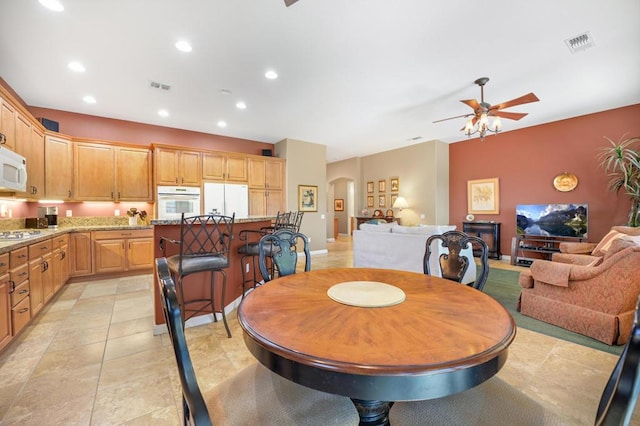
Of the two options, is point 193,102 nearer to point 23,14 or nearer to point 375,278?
point 23,14

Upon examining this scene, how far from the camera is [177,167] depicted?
5.19 m

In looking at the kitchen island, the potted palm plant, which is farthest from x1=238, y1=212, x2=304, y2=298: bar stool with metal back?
the potted palm plant

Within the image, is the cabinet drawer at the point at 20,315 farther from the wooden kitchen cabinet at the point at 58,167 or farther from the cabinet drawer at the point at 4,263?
the wooden kitchen cabinet at the point at 58,167

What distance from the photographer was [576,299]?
2.56m

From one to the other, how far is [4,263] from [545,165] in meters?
8.11

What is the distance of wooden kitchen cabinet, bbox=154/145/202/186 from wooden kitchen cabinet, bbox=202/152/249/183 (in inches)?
5.9

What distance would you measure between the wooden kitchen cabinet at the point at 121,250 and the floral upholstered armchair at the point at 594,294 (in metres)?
5.76

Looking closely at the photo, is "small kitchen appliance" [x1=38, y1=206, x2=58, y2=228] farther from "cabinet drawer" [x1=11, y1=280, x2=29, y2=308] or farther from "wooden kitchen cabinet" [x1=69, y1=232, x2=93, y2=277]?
"cabinet drawer" [x1=11, y1=280, x2=29, y2=308]

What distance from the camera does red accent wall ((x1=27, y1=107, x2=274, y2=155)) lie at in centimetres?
465

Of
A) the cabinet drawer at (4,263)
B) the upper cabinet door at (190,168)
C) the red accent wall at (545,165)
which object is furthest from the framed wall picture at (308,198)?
the cabinet drawer at (4,263)

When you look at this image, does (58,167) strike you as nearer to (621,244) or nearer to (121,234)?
(121,234)

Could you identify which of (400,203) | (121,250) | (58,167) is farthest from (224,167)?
(400,203)

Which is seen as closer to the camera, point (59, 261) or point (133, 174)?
point (59, 261)

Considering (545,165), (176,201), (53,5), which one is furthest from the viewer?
(545,165)
